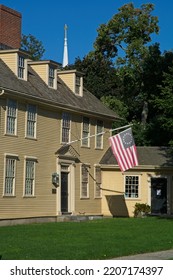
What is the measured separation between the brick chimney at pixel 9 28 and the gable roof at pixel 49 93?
9.62 feet

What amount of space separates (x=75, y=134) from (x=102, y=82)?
2148cm

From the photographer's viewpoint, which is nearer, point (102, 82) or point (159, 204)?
point (159, 204)

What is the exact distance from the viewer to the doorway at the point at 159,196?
106 feet

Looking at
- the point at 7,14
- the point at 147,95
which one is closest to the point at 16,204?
Result: the point at 7,14

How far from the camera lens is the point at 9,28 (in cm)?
3177

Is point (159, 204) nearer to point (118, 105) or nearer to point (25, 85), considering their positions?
point (25, 85)

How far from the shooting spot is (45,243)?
52.1ft

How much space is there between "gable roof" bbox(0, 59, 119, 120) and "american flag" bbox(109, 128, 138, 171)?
311 centimetres

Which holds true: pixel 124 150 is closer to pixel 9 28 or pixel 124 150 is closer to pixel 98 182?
pixel 98 182

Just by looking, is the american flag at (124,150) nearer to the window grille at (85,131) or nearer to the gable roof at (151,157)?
the window grille at (85,131)

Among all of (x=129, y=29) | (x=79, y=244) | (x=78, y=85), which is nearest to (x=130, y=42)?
(x=129, y=29)

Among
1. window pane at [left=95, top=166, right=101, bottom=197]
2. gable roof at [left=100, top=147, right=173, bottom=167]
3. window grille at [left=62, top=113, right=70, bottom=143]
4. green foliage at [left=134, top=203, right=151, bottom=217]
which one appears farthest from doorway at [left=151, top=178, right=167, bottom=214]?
window grille at [left=62, top=113, right=70, bottom=143]

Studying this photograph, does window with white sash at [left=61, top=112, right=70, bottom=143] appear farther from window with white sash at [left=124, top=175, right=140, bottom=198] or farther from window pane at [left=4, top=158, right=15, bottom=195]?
window with white sash at [left=124, top=175, right=140, bottom=198]

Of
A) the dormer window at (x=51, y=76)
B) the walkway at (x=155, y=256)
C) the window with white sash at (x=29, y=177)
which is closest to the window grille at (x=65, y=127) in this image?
the dormer window at (x=51, y=76)
